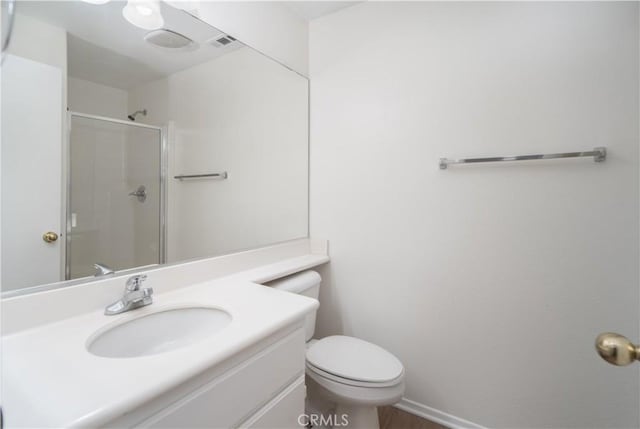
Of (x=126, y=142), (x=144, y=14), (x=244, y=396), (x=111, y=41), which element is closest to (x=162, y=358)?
(x=244, y=396)

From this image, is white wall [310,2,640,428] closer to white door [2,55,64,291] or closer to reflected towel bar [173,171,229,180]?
reflected towel bar [173,171,229,180]

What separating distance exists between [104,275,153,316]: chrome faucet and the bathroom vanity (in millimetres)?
26

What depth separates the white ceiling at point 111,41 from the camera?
0.88m

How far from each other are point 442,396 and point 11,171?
1900 mm

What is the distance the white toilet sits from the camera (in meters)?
1.08

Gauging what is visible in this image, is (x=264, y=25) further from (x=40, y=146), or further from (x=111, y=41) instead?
(x=40, y=146)

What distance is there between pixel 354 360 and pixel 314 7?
6.27 feet

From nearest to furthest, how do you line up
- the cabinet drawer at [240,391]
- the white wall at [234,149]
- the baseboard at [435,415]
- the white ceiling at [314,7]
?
the cabinet drawer at [240,391] → the white wall at [234,149] → the baseboard at [435,415] → the white ceiling at [314,7]

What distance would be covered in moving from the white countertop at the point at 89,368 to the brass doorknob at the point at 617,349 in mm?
693

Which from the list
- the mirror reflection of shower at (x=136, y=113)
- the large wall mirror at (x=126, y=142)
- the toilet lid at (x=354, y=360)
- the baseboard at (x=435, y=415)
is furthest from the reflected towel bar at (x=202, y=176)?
the baseboard at (x=435, y=415)

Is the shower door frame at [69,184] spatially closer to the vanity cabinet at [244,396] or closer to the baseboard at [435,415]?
the vanity cabinet at [244,396]

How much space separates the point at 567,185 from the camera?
1152 mm

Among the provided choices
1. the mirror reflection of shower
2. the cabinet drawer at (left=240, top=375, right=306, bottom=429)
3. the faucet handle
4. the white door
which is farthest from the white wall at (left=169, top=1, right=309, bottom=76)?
the cabinet drawer at (left=240, top=375, right=306, bottom=429)

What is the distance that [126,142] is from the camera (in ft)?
3.40
